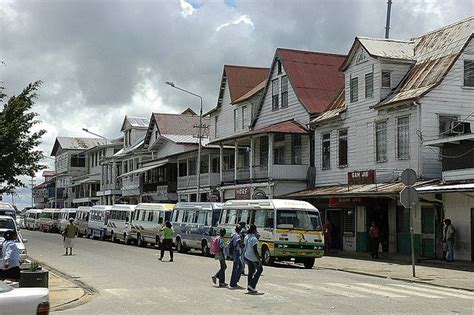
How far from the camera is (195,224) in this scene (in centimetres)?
3469

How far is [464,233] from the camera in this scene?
1102 inches

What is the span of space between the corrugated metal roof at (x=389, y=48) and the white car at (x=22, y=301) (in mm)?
27989

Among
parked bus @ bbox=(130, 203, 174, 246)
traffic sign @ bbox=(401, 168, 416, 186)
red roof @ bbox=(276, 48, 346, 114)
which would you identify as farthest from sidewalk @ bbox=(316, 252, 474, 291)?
red roof @ bbox=(276, 48, 346, 114)

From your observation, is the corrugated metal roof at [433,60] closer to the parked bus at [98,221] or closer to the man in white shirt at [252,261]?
the man in white shirt at [252,261]

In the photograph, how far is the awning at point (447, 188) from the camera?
968 inches

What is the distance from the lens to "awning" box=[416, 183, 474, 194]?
24594 mm

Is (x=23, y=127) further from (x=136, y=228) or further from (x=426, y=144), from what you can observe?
(x=136, y=228)

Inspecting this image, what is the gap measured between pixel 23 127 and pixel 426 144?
15618 millimetres

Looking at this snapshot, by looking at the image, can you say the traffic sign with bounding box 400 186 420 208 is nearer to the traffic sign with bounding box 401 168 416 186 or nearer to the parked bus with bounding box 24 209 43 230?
the traffic sign with bounding box 401 168 416 186

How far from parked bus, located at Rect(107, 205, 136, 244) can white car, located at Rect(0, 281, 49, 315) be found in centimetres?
3627

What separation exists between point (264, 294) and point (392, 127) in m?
18.0

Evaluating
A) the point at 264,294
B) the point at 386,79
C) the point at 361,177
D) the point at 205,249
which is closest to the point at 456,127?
the point at 386,79

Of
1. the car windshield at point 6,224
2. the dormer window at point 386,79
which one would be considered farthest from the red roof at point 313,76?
the car windshield at point 6,224

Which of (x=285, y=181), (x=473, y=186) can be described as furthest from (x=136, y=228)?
(x=473, y=186)
